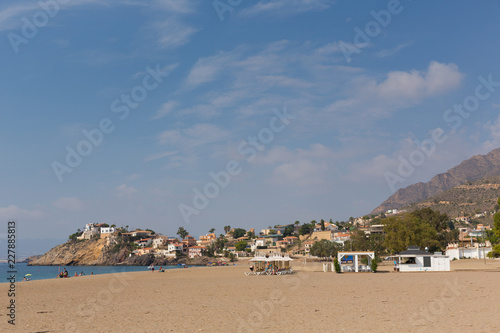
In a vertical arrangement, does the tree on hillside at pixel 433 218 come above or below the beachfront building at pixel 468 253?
above

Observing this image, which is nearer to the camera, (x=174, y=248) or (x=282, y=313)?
(x=282, y=313)

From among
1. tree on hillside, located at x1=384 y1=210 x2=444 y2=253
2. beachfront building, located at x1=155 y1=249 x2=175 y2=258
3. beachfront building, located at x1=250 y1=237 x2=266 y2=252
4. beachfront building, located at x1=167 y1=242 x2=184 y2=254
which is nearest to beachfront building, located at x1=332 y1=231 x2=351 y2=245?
beachfront building, located at x1=250 y1=237 x2=266 y2=252

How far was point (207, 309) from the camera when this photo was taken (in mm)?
15578

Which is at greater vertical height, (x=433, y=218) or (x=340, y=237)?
(x=433, y=218)

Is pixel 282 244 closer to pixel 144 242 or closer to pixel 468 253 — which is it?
pixel 144 242

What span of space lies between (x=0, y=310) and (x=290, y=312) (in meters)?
11.5

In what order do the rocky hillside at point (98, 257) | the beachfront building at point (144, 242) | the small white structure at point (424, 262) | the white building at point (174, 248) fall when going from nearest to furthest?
the small white structure at point (424, 262) < the rocky hillside at point (98, 257) < the white building at point (174, 248) < the beachfront building at point (144, 242)

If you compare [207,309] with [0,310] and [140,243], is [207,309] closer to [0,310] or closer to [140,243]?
[0,310]

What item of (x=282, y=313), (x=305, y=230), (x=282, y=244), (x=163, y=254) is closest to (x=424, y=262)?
(x=282, y=313)

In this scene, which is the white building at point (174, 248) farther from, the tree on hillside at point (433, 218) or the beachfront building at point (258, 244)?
the tree on hillside at point (433, 218)

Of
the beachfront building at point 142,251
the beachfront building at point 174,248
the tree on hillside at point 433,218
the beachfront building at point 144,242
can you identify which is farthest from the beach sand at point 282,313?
the beachfront building at point 144,242

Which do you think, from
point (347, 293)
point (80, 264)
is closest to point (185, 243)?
point (80, 264)

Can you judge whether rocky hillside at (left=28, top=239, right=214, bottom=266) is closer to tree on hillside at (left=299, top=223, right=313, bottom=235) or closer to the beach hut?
tree on hillside at (left=299, top=223, right=313, bottom=235)

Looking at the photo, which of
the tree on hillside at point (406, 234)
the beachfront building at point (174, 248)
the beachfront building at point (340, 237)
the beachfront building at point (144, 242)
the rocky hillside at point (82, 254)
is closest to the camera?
the tree on hillside at point (406, 234)
